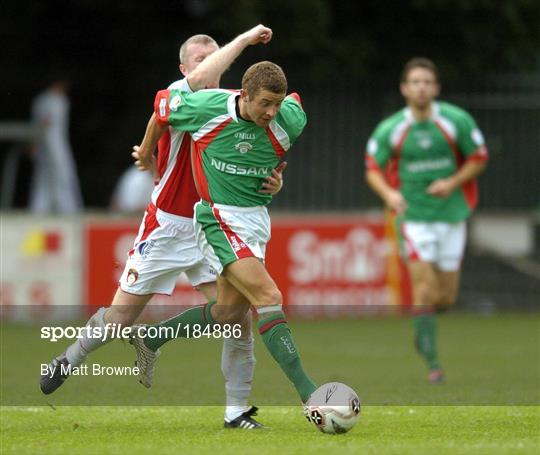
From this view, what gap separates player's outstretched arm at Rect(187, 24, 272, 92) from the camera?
29.4 feet

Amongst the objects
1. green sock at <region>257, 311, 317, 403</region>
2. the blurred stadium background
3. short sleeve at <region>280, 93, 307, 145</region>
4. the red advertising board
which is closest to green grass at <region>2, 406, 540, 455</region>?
green sock at <region>257, 311, 317, 403</region>

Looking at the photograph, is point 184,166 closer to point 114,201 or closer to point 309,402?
point 309,402

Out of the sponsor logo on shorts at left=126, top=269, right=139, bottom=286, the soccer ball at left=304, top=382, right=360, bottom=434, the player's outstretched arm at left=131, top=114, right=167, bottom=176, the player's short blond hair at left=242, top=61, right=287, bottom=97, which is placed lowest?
the soccer ball at left=304, top=382, right=360, bottom=434

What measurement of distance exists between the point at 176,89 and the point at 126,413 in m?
2.24

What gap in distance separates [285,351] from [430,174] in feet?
15.6

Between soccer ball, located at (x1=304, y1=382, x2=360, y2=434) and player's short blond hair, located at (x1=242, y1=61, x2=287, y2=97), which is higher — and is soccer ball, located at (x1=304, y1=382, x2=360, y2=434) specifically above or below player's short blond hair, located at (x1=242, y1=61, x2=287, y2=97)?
below

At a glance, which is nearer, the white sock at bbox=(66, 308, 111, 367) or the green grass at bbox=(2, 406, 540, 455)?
the green grass at bbox=(2, 406, 540, 455)

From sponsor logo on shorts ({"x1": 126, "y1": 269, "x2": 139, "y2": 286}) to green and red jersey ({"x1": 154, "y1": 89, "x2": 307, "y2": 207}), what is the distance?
730mm

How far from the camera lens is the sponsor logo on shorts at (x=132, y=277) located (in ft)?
30.3

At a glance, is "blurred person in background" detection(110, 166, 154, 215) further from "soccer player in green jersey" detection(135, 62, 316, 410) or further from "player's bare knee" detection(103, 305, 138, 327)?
"soccer player in green jersey" detection(135, 62, 316, 410)

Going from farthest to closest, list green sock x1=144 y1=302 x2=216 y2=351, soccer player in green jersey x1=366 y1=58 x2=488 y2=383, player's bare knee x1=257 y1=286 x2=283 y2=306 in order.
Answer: soccer player in green jersey x1=366 y1=58 x2=488 y2=383 < green sock x1=144 y1=302 x2=216 y2=351 < player's bare knee x1=257 y1=286 x2=283 y2=306

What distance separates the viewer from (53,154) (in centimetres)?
2017

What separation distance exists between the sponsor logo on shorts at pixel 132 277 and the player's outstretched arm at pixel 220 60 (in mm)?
1171

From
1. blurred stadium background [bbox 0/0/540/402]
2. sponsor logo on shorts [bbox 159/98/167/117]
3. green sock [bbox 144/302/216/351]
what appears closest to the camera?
sponsor logo on shorts [bbox 159/98/167/117]
